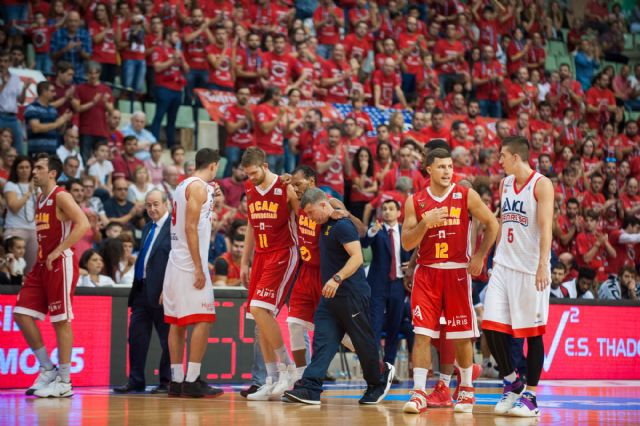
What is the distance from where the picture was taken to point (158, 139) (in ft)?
57.8

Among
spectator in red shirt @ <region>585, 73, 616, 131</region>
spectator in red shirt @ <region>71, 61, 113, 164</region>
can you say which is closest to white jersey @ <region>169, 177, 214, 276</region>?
spectator in red shirt @ <region>71, 61, 113, 164</region>

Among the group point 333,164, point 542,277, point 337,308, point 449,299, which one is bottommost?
point 337,308

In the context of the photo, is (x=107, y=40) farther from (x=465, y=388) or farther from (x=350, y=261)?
(x=465, y=388)

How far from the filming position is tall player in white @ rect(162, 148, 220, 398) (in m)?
9.99

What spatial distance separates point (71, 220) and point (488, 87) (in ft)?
43.8

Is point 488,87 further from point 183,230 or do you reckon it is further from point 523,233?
point 523,233

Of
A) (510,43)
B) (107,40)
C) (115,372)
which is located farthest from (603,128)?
(115,372)

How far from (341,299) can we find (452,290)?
102 cm

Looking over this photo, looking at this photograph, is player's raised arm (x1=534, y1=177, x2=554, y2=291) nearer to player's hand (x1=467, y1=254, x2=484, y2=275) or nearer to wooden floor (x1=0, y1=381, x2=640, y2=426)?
player's hand (x1=467, y1=254, x2=484, y2=275)

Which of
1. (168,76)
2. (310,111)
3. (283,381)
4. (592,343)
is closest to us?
(283,381)

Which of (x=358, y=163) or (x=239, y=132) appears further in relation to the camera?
(x=239, y=132)

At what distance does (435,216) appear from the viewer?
8.86 meters

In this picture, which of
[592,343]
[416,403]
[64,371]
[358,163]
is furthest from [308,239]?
[592,343]

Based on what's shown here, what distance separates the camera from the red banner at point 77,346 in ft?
37.0
